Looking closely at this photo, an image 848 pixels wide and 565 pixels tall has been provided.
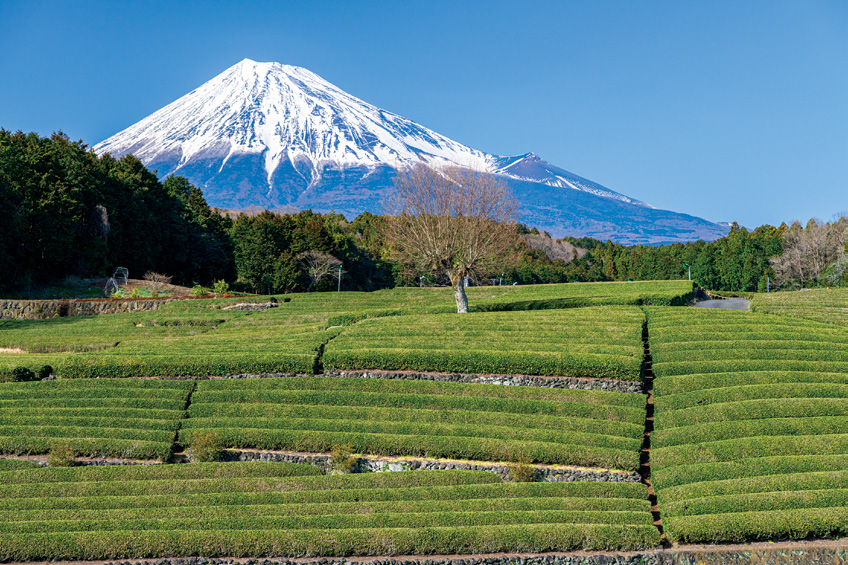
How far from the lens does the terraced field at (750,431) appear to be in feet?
59.9

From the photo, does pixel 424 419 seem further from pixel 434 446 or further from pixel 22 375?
pixel 22 375

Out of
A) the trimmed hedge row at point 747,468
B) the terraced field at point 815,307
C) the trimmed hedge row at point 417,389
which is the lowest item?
the trimmed hedge row at point 747,468

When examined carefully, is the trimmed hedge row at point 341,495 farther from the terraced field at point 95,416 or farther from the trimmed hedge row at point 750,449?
the terraced field at point 95,416

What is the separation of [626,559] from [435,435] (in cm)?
824

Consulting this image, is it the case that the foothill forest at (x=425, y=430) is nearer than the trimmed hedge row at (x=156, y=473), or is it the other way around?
the foothill forest at (x=425, y=430)

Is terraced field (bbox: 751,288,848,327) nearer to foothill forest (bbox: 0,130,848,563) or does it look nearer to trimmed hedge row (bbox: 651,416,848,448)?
foothill forest (bbox: 0,130,848,563)

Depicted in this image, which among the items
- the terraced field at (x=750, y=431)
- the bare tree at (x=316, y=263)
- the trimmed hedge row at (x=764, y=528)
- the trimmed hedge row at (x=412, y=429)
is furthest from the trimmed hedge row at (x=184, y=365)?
the bare tree at (x=316, y=263)

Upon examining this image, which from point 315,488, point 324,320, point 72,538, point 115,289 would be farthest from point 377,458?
point 115,289

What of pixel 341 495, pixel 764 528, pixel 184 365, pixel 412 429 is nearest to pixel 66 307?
pixel 184 365

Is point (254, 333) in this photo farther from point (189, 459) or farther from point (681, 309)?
point (681, 309)

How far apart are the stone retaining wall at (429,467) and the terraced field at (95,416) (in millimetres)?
3322

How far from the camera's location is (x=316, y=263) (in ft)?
277

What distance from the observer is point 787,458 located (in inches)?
835

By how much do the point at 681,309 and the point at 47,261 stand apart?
177 feet
